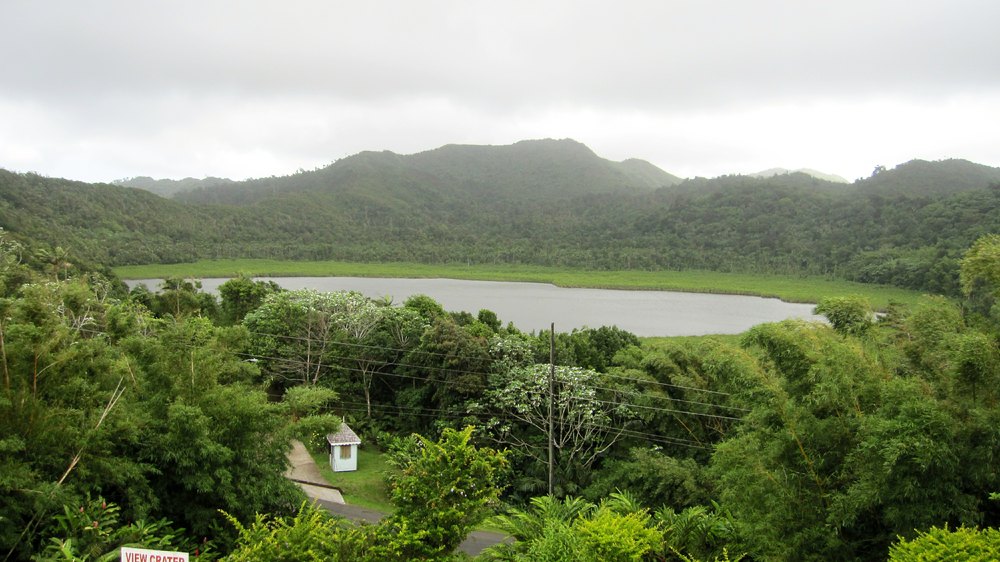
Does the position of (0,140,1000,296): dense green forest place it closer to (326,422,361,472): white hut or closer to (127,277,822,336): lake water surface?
(127,277,822,336): lake water surface

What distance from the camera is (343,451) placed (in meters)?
18.3

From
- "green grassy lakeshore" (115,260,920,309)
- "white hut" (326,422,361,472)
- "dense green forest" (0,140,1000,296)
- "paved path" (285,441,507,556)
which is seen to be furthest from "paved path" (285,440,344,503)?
"green grassy lakeshore" (115,260,920,309)

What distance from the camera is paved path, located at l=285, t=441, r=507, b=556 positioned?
14109mm

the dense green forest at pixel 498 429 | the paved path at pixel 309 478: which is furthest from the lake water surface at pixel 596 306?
the paved path at pixel 309 478

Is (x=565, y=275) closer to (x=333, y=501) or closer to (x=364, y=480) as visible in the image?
(x=364, y=480)

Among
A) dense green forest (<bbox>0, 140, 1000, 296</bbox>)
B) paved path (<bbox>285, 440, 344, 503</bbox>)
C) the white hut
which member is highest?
dense green forest (<bbox>0, 140, 1000, 296</bbox>)

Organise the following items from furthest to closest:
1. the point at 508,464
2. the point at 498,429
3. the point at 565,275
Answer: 1. the point at 565,275
2. the point at 498,429
3. the point at 508,464

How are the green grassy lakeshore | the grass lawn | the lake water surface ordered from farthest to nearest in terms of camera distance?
the green grassy lakeshore → the lake water surface → the grass lawn

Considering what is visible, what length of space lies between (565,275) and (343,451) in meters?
61.9

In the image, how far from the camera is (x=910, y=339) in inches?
434

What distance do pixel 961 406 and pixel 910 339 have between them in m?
3.94

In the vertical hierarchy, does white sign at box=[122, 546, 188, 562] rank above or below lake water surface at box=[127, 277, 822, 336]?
above

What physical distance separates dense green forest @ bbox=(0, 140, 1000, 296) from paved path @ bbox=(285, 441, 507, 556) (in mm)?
34919

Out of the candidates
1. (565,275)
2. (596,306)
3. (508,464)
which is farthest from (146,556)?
(565,275)
